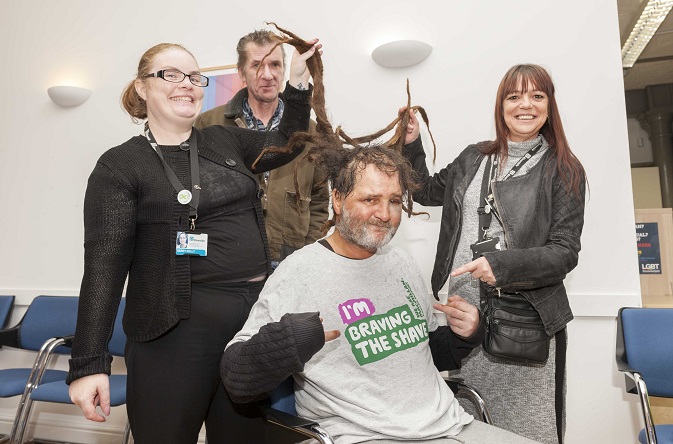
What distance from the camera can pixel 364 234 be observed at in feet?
4.76

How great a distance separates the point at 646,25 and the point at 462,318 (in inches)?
149

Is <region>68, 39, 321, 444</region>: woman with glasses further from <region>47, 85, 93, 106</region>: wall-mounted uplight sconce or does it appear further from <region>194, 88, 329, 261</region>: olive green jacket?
<region>47, 85, 93, 106</region>: wall-mounted uplight sconce

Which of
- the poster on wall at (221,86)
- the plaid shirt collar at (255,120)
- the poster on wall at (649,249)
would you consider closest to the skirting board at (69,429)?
the poster on wall at (221,86)

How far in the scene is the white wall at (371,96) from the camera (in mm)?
2543

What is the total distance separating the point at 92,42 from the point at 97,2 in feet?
0.99

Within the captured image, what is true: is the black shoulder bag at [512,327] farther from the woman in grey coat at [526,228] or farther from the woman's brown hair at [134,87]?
the woman's brown hair at [134,87]

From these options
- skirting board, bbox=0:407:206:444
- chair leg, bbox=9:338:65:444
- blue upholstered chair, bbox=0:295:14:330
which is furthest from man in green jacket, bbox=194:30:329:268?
blue upholstered chair, bbox=0:295:14:330

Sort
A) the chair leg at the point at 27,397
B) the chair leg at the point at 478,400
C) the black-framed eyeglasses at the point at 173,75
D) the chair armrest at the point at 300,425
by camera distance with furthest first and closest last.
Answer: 1. the chair leg at the point at 27,397
2. the chair leg at the point at 478,400
3. the black-framed eyeglasses at the point at 173,75
4. the chair armrest at the point at 300,425

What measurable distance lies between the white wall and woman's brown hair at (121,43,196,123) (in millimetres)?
1531

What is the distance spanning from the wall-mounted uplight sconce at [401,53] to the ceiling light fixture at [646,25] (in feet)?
7.02

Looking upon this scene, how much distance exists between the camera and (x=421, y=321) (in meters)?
1.55

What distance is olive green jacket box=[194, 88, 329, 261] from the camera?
7.42 feet

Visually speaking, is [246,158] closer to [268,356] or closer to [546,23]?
[268,356]

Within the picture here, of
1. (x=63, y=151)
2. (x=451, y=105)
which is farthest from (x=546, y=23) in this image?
(x=63, y=151)
